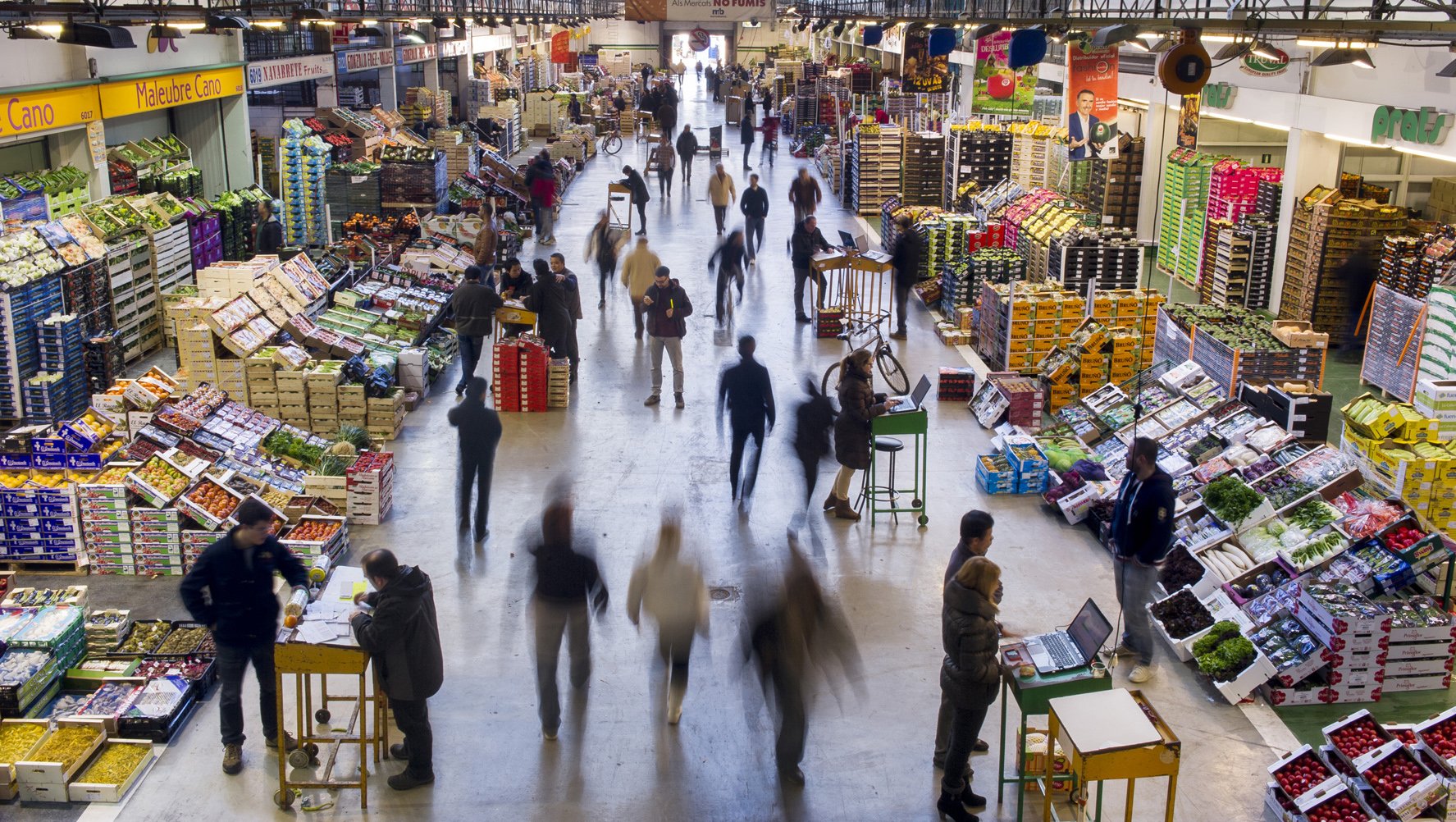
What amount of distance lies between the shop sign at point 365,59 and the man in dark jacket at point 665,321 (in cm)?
1839

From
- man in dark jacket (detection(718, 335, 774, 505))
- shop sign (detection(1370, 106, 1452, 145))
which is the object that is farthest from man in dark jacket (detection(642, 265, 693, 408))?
shop sign (detection(1370, 106, 1452, 145))

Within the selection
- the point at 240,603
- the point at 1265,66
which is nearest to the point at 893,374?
the point at 1265,66

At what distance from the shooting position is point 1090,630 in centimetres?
665

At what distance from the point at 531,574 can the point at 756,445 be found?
3.61m

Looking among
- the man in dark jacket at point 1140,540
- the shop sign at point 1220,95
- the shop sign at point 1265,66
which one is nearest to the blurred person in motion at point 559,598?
the man in dark jacket at point 1140,540

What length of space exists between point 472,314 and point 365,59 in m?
20.4

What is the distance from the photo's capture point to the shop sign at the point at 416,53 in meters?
34.9

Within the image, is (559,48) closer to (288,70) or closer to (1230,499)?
(288,70)

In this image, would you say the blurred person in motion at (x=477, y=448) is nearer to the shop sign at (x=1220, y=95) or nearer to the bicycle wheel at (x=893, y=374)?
the bicycle wheel at (x=893, y=374)

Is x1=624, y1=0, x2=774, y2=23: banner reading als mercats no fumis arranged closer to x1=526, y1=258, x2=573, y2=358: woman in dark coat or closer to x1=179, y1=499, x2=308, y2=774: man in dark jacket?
x1=526, y1=258, x2=573, y2=358: woman in dark coat

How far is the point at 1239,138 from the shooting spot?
76.5 feet

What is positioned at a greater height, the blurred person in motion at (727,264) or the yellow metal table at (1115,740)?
the blurred person in motion at (727,264)

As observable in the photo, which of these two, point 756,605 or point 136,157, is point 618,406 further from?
point 136,157

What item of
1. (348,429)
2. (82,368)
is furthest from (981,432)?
(82,368)
